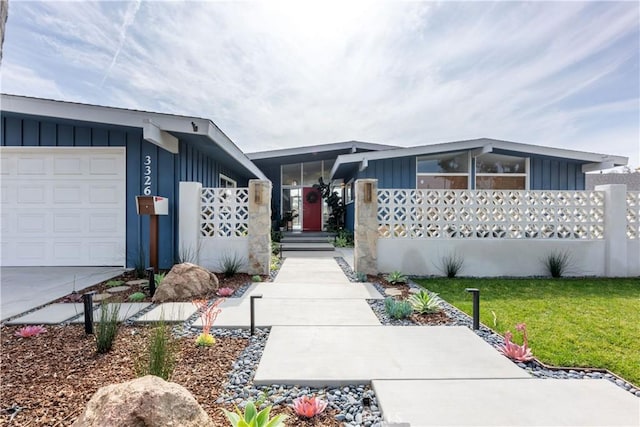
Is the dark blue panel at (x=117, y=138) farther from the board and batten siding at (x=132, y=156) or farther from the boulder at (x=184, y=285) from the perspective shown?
the boulder at (x=184, y=285)

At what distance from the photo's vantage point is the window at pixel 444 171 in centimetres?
1026

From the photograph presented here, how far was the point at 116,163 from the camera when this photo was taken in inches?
254

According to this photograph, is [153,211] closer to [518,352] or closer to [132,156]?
[132,156]

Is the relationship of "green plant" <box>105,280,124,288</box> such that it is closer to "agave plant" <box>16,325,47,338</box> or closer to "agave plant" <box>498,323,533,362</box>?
"agave plant" <box>16,325,47,338</box>

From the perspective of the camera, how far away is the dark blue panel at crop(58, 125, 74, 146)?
636 centimetres

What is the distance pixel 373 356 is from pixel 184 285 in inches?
121

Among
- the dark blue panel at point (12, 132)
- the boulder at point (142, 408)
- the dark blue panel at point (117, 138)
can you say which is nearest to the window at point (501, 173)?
the dark blue panel at point (117, 138)

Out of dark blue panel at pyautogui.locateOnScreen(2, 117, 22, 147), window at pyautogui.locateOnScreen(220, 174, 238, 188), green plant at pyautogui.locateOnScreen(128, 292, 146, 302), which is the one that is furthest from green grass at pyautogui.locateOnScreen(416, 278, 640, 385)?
dark blue panel at pyautogui.locateOnScreen(2, 117, 22, 147)

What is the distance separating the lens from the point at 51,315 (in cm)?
358


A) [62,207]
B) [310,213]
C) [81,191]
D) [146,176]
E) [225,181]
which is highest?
[225,181]

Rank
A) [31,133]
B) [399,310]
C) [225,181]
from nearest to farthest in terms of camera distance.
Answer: [399,310], [31,133], [225,181]

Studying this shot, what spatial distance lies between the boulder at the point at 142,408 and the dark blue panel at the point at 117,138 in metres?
6.24

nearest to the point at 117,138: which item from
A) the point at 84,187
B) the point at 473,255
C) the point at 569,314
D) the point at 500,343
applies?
the point at 84,187

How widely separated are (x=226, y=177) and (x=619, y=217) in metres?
10.5
